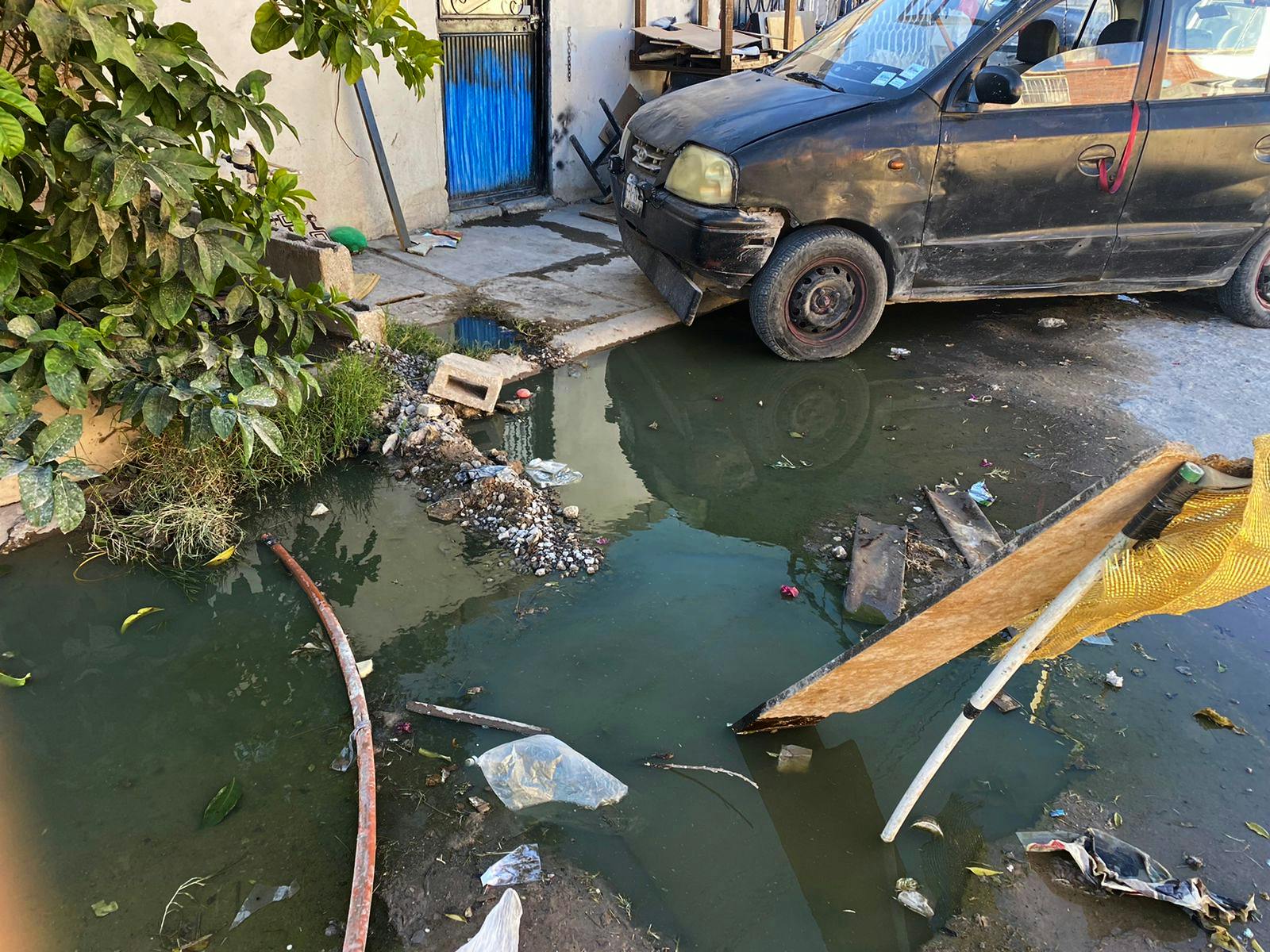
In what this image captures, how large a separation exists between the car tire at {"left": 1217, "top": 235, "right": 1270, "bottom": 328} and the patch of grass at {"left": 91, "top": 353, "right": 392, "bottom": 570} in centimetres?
593

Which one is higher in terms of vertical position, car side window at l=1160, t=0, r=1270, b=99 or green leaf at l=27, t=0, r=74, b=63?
car side window at l=1160, t=0, r=1270, b=99

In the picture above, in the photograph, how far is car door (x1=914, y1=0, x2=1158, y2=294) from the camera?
16.3ft

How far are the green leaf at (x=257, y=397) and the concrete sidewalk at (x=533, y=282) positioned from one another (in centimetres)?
186

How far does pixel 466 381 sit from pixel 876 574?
2.40 metres

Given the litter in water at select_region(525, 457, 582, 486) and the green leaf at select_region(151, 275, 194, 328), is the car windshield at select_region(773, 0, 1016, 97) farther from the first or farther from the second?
the green leaf at select_region(151, 275, 194, 328)

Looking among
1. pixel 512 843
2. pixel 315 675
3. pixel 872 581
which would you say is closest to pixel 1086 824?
pixel 872 581

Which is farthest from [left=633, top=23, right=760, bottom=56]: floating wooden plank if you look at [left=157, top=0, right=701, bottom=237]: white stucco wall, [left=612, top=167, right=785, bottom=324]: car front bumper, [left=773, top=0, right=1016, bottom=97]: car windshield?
[left=612, top=167, right=785, bottom=324]: car front bumper

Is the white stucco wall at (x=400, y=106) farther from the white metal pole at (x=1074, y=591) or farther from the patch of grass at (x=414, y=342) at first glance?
the white metal pole at (x=1074, y=591)

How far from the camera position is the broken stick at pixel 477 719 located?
2.86 m

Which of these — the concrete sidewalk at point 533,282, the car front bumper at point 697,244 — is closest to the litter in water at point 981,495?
the car front bumper at point 697,244

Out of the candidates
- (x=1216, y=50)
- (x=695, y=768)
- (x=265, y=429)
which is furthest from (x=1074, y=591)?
(x=1216, y=50)

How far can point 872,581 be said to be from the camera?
361 cm

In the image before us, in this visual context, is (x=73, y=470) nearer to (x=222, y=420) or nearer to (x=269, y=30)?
(x=222, y=420)

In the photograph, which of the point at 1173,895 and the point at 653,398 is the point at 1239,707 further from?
the point at 653,398
